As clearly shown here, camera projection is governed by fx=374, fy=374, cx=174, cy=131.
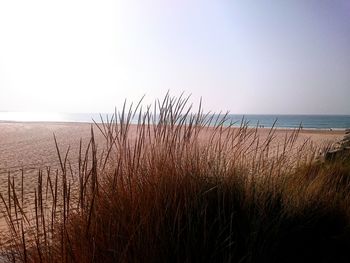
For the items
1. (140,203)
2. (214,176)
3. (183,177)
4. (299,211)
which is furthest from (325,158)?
(140,203)

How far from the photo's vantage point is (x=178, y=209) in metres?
2.05

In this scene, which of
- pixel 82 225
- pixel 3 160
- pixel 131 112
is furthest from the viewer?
pixel 3 160

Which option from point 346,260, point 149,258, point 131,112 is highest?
point 131,112

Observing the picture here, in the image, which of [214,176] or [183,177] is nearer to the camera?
[183,177]

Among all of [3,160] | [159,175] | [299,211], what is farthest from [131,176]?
[3,160]

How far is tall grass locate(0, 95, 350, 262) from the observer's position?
1.91 metres

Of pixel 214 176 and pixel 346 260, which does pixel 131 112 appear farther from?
pixel 346 260

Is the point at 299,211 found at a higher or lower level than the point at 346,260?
higher

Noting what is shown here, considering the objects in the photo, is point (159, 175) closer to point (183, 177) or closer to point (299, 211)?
point (183, 177)

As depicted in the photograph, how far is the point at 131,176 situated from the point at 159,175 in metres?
0.18

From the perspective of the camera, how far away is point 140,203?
215 cm

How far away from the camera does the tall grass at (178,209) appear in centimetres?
191

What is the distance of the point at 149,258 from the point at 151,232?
0.43ft

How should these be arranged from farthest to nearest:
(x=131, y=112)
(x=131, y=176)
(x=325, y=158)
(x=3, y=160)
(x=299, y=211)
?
(x=3, y=160)
(x=325, y=158)
(x=299, y=211)
(x=131, y=112)
(x=131, y=176)
